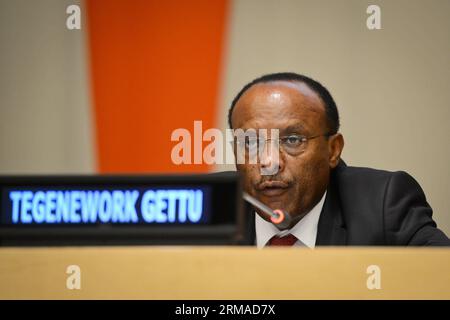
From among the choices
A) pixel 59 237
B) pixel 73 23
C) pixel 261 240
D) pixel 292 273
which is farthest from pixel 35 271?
pixel 73 23

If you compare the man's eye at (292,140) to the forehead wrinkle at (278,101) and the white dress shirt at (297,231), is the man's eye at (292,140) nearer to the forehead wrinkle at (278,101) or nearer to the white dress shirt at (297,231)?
the forehead wrinkle at (278,101)

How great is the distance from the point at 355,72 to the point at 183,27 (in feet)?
1.62

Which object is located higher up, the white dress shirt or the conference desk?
the conference desk

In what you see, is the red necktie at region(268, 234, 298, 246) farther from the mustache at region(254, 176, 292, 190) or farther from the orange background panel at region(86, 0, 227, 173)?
the orange background panel at region(86, 0, 227, 173)

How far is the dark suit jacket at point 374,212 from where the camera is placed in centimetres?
148

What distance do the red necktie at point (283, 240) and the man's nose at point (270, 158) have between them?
5.8 inches

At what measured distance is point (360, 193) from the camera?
5.24 feet

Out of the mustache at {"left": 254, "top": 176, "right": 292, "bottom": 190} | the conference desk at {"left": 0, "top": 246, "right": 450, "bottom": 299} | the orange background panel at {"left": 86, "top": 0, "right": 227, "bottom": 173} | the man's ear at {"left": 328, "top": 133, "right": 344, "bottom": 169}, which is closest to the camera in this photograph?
the conference desk at {"left": 0, "top": 246, "right": 450, "bottom": 299}

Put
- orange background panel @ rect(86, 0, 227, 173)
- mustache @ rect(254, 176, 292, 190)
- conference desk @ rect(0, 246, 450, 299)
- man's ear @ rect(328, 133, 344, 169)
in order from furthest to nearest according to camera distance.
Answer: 1. orange background panel @ rect(86, 0, 227, 173)
2. man's ear @ rect(328, 133, 344, 169)
3. mustache @ rect(254, 176, 292, 190)
4. conference desk @ rect(0, 246, 450, 299)

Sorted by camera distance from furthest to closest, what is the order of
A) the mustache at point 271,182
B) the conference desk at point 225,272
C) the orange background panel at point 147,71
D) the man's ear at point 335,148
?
1. the orange background panel at point 147,71
2. the man's ear at point 335,148
3. the mustache at point 271,182
4. the conference desk at point 225,272

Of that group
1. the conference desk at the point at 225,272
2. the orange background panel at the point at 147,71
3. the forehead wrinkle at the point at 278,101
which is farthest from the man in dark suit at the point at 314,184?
the conference desk at the point at 225,272

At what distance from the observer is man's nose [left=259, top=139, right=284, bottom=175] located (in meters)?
1.48

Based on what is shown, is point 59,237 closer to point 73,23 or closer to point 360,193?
point 360,193

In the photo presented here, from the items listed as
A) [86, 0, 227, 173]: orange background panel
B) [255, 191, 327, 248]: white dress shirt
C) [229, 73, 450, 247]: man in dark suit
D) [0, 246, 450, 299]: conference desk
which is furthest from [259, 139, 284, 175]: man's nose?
[0, 246, 450, 299]: conference desk
